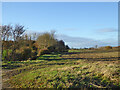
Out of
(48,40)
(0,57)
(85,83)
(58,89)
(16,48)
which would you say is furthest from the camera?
(48,40)

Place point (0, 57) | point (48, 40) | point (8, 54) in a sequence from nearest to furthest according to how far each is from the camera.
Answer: point (0, 57) → point (8, 54) → point (48, 40)

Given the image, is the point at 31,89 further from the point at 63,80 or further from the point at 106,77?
the point at 106,77

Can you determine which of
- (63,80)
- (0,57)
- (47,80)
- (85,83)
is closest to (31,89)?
(47,80)

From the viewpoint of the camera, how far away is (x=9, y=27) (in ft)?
72.6

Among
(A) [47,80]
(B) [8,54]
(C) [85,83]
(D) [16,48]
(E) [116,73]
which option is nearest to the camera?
(C) [85,83]

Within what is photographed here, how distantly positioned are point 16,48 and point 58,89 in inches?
648

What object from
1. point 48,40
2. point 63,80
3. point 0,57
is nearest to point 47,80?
point 63,80

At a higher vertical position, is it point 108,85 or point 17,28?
point 17,28

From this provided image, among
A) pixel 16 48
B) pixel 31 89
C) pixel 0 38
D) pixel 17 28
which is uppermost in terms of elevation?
pixel 17 28

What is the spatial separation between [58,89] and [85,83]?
1.56 metres

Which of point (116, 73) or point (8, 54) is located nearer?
point (116, 73)

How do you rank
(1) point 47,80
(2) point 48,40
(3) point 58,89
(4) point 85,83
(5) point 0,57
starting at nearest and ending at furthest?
(3) point 58,89, (4) point 85,83, (1) point 47,80, (5) point 0,57, (2) point 48,40

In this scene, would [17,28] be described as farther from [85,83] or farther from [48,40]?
[48,40]

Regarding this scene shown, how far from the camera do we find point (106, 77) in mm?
8844
